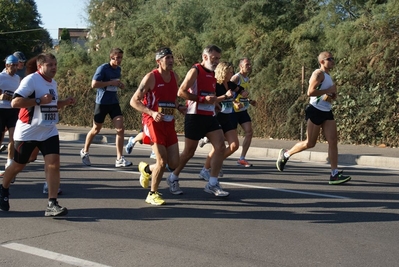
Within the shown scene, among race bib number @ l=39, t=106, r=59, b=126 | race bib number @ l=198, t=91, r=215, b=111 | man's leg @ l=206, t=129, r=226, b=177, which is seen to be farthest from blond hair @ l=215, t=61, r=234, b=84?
race bib number @ l=39, t=106, r=59, b=126

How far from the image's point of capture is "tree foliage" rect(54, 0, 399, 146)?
16.2 metres

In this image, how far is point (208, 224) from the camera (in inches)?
283

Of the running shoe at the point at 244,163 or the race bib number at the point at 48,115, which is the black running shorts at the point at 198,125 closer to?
the race bib number at the point at 48,115

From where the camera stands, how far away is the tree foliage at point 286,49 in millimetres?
16219

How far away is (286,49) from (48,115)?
13.0 metres

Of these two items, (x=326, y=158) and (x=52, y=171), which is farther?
(x=326, y=158)

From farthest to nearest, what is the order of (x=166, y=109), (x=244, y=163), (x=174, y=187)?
(x=244, y=163) → (x=174, y=187) → (x=166, y=109)

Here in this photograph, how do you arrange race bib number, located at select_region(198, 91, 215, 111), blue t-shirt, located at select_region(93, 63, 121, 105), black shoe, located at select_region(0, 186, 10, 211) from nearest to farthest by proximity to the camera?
black shoe, located at select_region(0, 186, 10, 211), race bib number, located at select_region(198, 91, 215, 111), blue t-shirt, located at select_region(93, 63, 121, 105)

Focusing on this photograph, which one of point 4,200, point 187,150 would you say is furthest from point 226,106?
point 4,200

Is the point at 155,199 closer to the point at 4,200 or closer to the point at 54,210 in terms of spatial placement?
the point at 54,210

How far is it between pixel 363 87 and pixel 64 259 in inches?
468

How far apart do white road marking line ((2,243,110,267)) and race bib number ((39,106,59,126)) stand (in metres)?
1.55

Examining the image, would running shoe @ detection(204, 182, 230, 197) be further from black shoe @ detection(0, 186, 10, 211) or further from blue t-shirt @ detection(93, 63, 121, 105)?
blue t-shirt @ detection(93, 63, 121, 105)

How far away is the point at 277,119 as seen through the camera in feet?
59.7
